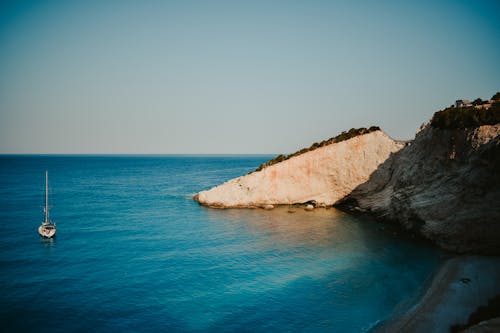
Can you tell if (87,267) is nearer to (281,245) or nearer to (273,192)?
(281,245)

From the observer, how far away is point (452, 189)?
94.7 ft

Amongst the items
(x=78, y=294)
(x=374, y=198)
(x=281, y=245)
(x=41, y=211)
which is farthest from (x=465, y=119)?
(x=41, y=211)

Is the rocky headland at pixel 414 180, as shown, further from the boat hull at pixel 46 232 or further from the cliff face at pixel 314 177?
the boat hull at pixel 46 232

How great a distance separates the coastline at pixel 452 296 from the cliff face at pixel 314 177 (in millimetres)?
25158

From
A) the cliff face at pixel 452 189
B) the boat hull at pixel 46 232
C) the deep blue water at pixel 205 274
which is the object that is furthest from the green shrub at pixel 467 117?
the boat hull at pixel 46 232

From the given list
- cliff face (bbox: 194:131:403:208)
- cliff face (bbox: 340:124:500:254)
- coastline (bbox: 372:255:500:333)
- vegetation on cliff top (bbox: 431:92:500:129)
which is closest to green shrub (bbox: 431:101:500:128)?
vegetation on cliff top (bbox: 431:92:500:129)

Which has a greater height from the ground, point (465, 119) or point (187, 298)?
point (465, 119)

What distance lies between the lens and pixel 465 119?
30.0 meters

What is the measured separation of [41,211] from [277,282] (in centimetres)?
4196

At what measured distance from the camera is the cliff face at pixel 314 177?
161 ft

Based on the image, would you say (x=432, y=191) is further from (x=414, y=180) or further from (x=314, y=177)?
(x=314, y=177)

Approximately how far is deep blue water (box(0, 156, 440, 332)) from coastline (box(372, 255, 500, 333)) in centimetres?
125

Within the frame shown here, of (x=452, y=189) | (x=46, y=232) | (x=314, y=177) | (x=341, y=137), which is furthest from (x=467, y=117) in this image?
(x=46, y=232)

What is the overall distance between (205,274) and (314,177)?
30323 millimetres
